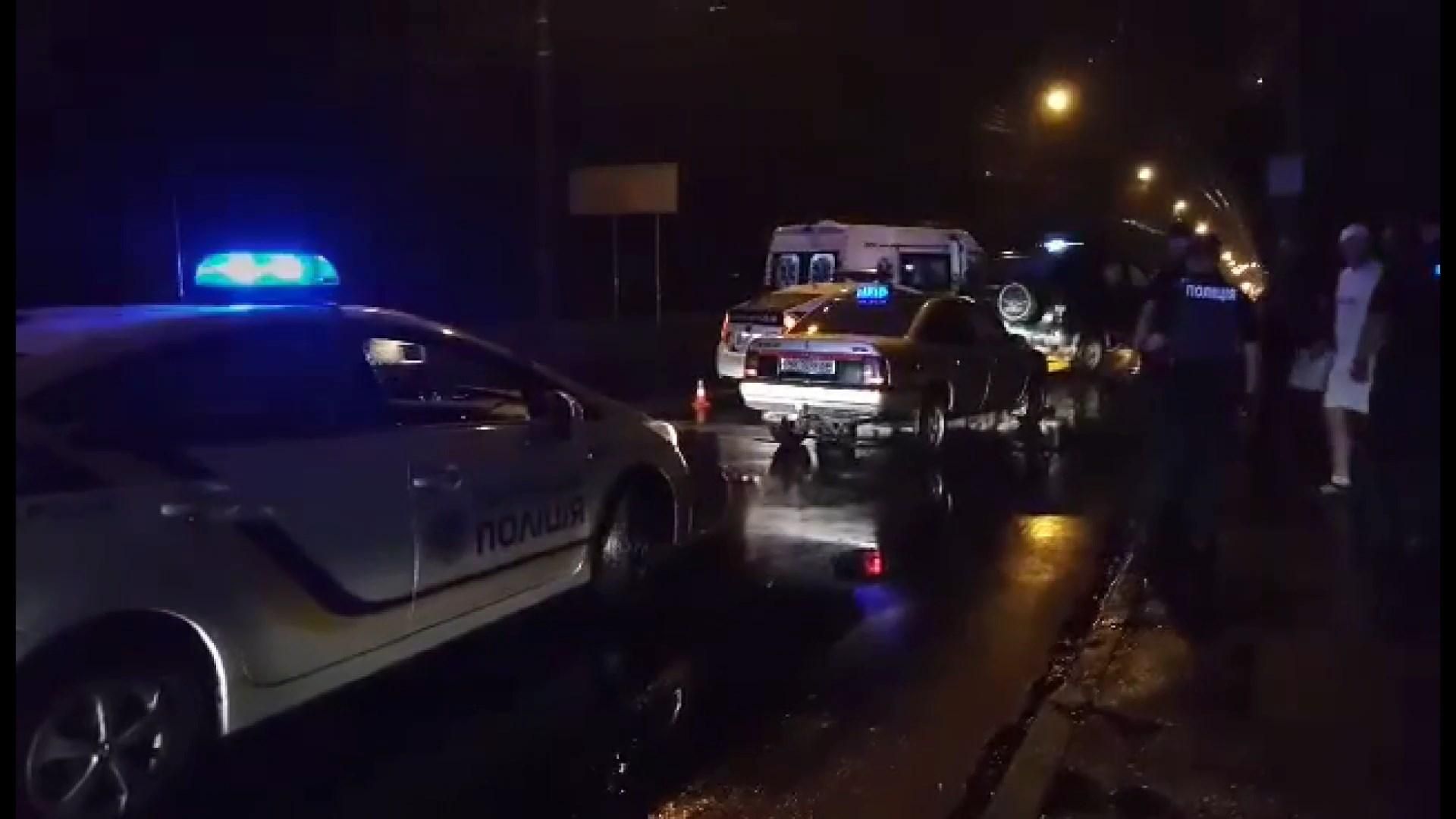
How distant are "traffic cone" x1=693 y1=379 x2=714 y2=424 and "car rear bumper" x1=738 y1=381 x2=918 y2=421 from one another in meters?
2.95

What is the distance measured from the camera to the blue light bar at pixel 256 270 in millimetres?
6793

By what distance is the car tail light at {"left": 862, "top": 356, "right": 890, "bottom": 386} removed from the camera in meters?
12.7

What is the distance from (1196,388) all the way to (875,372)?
4.64m

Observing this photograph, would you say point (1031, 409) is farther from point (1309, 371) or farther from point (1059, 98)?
point (1059, 98)

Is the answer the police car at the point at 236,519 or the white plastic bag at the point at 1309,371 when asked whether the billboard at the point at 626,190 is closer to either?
the white plastic bag at the point at 1309,371

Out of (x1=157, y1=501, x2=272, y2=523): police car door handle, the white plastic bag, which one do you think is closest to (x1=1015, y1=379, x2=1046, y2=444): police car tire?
the white plastic bag

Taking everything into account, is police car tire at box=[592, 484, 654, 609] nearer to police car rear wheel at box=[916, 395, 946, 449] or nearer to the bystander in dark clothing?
the bystander in dark clothing

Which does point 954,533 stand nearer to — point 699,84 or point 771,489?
point 771,489

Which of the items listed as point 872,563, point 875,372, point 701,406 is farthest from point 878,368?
point 701,406

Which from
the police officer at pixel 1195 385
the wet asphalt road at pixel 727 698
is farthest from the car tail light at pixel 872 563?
the police officer at pixel 1195 385

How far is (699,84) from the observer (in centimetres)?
3481

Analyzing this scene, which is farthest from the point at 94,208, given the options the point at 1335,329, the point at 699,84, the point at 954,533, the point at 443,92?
the point at 1335,329

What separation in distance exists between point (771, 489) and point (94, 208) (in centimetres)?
1579

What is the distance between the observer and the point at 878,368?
1271cm
